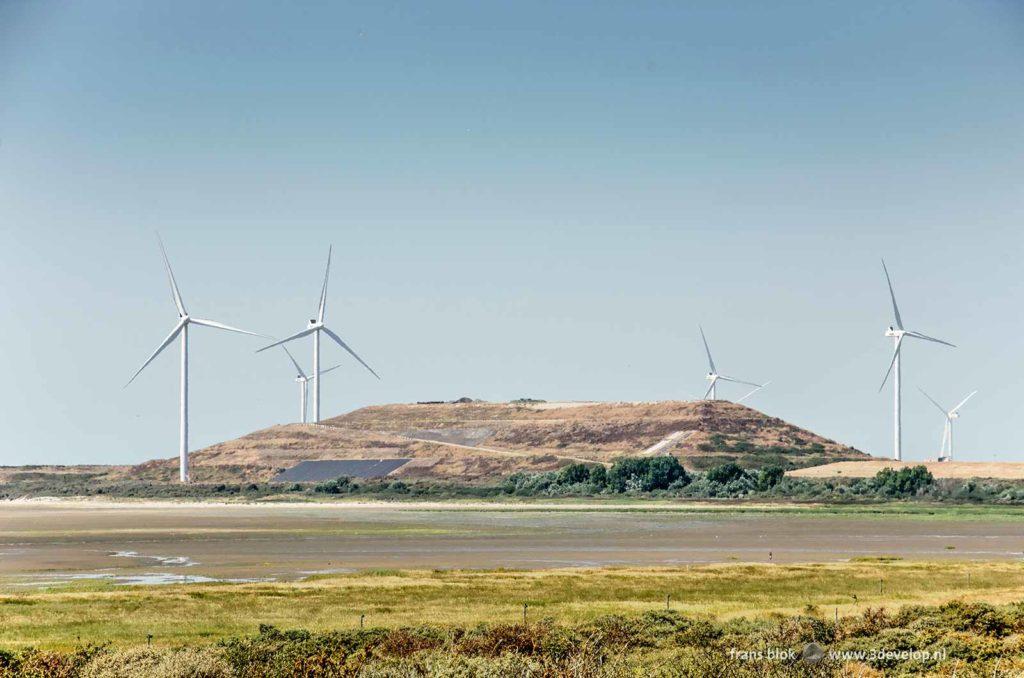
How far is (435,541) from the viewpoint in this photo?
298ft

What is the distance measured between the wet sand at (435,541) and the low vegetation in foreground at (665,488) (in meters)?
35.3

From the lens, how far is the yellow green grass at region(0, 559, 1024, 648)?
48.3 metres

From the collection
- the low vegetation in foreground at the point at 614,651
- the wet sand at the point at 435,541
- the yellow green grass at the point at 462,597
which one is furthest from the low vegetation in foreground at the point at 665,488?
the low vegetation in foreground at the point at 614,651

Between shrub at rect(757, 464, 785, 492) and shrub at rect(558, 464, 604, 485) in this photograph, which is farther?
shrub at rect(558, 464, 604, 485)

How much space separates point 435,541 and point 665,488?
91778mm

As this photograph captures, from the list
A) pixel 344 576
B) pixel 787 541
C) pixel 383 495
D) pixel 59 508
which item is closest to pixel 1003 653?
pixel 344 576

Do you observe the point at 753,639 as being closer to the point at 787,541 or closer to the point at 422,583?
the point at 422,583

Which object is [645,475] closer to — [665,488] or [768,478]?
[665,488]

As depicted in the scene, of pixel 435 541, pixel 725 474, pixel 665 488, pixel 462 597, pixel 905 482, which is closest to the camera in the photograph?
pixel 462 597

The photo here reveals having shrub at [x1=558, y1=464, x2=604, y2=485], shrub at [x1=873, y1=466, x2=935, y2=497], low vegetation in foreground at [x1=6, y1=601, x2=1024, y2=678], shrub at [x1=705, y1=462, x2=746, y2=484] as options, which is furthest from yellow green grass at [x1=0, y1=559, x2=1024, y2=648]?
shrub at [x1=558, y1=464, x2=604, y2=485]

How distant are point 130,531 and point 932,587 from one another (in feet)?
213

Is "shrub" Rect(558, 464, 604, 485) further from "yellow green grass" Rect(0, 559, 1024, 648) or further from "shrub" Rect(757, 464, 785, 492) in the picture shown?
"yellow green grass" Rect(0, 559, 1024, 648)

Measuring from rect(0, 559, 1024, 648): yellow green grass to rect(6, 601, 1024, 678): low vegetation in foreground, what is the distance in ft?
14.2

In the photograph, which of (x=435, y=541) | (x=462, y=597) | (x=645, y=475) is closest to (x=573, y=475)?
(x=645, y=475)
